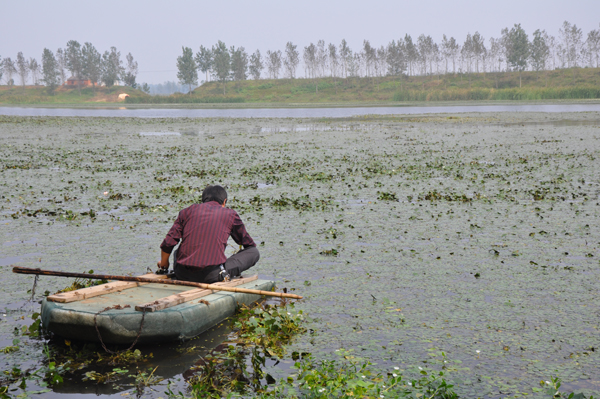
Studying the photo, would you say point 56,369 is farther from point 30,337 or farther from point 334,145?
point 334,145

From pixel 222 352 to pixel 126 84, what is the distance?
198685 mm

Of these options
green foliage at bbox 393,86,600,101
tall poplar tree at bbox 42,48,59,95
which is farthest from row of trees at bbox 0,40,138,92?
green foliage at bbox 393,86,600,101

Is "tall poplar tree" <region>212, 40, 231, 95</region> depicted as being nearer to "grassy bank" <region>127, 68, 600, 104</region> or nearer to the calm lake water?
"grassy bank" <region>127, 68, 600, 104</region>

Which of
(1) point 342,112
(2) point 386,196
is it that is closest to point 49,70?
(1) point 342,112

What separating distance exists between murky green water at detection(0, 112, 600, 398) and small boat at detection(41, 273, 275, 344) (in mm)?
444

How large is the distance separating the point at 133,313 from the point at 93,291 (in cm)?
98

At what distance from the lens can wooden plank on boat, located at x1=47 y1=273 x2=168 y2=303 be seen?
616cm

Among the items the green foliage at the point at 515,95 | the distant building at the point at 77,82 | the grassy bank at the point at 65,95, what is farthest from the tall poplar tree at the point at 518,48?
the distant building at the point at 77,82

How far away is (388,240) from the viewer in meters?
10.9

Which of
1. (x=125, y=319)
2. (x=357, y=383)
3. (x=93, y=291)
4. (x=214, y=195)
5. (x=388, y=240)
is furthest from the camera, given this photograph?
(x=388, y=240)

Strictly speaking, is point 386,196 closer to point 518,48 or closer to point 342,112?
point 342,112

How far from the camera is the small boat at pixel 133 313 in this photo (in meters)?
5.80

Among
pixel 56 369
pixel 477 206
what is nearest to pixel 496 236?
pixel 477 206

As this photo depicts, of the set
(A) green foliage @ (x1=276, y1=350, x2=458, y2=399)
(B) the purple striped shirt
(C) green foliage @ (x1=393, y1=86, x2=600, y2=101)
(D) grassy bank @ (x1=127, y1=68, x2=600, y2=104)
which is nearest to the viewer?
(A) green foliage @ (x1=276, y1=350, x2=458, y2=399)
